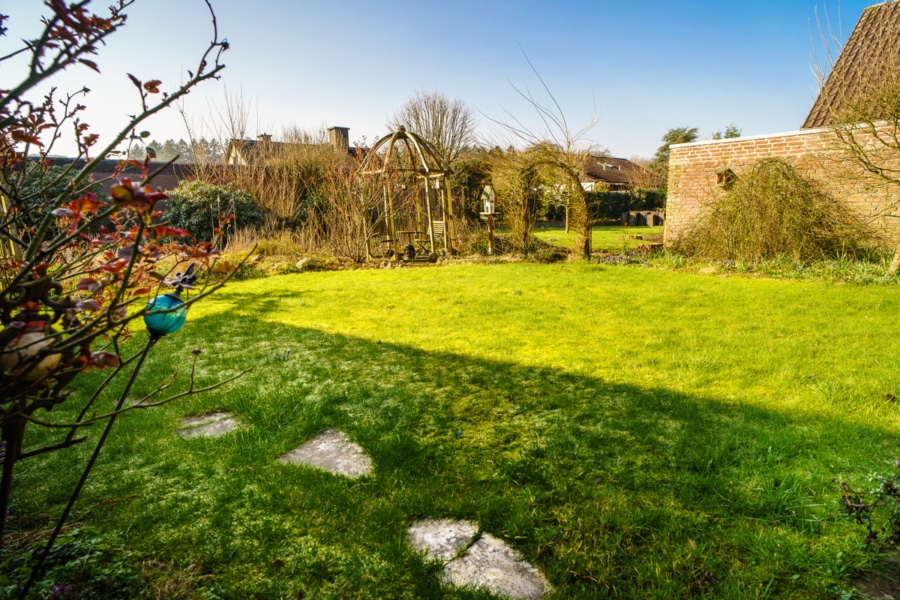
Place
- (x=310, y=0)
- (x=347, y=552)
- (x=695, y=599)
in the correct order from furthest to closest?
(x=310, y=0) → (x=347, y=552) → (x=695, y=599)

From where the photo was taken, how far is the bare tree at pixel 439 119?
2519 centimetres

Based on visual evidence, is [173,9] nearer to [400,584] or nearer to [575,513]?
[400,584]

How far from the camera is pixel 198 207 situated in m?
12.2

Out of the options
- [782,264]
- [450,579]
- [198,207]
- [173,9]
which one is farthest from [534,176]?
[450,579]

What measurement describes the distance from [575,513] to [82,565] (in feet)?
6.80

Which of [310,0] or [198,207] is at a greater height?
[310,0]

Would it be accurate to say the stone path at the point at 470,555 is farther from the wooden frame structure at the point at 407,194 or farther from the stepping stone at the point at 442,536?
the wooden frame structure at the point at 407,194

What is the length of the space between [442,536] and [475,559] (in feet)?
0.68

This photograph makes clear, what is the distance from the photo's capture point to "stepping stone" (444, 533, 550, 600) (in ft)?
5.95

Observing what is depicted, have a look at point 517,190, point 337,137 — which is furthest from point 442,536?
point 337,137

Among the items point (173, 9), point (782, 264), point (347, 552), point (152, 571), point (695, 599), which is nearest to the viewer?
point (695, 599)

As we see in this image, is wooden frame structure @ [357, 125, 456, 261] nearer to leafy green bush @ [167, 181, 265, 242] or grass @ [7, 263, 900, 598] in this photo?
leafy green bush @ [167, 181, 265, 242]

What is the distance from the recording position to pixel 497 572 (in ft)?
6.23

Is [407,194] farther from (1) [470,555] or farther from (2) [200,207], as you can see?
(1) [470,555]
